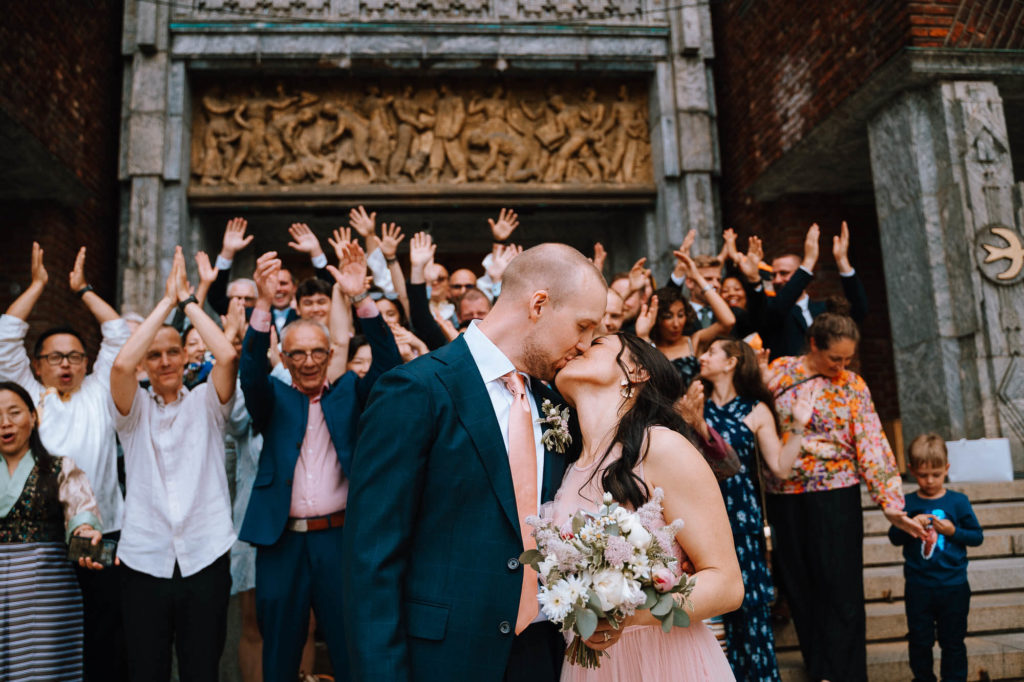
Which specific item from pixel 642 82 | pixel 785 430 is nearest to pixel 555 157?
pixel 642 82

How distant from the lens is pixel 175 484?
377cm

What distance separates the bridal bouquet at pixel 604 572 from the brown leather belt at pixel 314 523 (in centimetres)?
219

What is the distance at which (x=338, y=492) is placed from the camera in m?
3.88

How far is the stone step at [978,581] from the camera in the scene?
195 inches

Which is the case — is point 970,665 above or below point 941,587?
below

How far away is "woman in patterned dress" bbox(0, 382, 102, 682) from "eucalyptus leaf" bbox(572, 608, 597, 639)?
109 inches

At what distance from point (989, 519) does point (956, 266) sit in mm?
2547

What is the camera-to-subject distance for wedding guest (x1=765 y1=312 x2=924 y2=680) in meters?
4.02

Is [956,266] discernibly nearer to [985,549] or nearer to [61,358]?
[985,549]

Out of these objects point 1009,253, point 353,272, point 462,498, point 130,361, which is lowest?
point 462,498

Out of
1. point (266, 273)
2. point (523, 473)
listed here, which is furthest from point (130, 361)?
point (523, 473)

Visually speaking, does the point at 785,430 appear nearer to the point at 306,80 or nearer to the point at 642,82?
the point at 642,82

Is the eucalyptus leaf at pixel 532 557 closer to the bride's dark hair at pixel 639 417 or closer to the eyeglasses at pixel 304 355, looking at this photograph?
the bride's dark hair at pixel 639 417

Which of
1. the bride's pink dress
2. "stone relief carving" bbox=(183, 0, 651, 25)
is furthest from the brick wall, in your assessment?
the bride's pink dress
